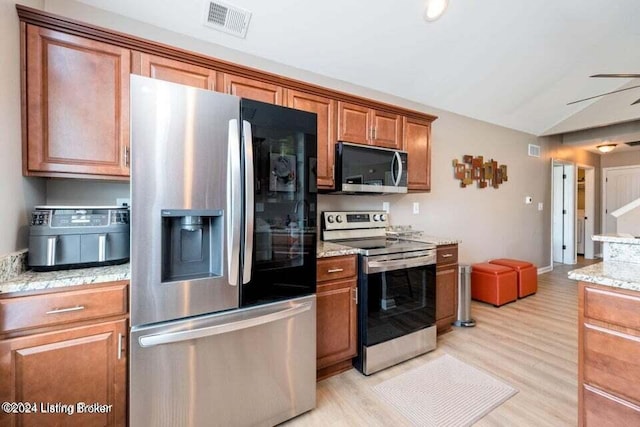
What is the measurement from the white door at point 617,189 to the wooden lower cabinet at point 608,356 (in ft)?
22.9

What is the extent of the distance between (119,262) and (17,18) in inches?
53.5

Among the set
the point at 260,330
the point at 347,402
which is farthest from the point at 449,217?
the point at 260,330

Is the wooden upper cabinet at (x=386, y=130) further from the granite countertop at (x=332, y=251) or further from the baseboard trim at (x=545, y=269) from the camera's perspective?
the baseboard trim at (x=545, y=269)

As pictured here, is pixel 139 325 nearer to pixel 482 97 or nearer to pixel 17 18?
pixel 17 18

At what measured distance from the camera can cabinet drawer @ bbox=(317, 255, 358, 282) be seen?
1.98 meters

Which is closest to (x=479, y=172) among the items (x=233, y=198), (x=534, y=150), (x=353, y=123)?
(x=534, y=150)

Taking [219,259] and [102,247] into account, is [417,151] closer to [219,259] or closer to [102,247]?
[219,259]

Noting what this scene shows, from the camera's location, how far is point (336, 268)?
2.04 m

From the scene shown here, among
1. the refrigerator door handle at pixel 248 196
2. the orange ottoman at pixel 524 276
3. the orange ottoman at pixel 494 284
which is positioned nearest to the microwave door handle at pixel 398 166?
the refrigerator door handle at pixel 248 196

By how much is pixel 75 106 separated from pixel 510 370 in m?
3.45

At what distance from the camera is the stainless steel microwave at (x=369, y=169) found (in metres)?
2.39

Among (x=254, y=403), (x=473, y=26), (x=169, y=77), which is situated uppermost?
(x=473, y=26)

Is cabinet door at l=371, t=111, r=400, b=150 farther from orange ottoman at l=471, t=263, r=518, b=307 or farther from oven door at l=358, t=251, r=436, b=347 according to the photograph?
orange ottoman at l=471, t=263, r=518, b=307

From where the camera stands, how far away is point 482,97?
379 centimetres
